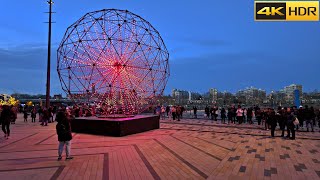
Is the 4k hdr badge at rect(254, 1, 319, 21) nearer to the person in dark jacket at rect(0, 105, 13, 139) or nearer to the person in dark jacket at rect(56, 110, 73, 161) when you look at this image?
the person in dark jacket at rect(56, 110, 73, 161)

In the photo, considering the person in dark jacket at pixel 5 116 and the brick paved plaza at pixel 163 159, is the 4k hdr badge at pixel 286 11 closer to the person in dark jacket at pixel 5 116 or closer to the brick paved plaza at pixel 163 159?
the brick paved plaza at pixel 163 159

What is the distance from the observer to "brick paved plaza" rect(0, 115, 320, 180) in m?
8.05

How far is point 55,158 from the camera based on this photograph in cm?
1004

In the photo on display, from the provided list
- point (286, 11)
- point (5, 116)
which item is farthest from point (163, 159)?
point (286, 11)

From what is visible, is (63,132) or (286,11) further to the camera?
(286,11)

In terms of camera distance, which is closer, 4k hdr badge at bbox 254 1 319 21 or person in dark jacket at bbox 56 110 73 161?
person in dark jacket at bbox 56 110 73 161

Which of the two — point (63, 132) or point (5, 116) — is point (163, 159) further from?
point (5, 116)

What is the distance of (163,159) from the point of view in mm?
9992

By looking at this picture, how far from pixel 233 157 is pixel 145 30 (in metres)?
9.54

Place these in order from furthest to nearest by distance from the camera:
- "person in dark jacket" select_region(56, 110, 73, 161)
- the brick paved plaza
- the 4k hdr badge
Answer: the 4k hdr badge
"person in dark jacket" select_region(56, 110, 73, 161)
the brick paved plaza

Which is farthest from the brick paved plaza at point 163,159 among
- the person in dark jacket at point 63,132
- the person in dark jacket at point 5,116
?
the person in dark jacket at point 5,116

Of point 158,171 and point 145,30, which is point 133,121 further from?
point 158,171

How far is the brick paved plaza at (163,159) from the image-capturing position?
8047mm

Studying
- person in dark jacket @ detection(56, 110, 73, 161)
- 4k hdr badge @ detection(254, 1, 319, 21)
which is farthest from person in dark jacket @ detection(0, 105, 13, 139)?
4k hdr badge @ detection(254, 1, 319, 21)
